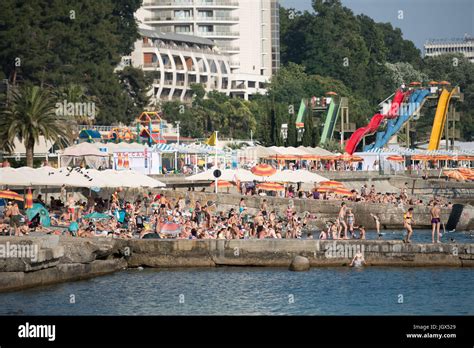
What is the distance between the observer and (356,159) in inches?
3383

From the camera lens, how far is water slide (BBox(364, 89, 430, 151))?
101006 millimetres

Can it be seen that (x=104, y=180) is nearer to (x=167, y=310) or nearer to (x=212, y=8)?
(x=167, y=310)

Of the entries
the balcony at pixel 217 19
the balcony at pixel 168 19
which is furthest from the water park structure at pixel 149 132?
the balcony at pixel 217 19

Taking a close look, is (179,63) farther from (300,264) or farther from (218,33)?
(300,264)

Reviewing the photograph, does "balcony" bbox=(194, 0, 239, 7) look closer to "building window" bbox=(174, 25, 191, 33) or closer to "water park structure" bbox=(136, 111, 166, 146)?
"building window" bbox=(174, 25, 191, 33)

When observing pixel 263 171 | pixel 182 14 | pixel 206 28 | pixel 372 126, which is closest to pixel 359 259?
pixel 263 171

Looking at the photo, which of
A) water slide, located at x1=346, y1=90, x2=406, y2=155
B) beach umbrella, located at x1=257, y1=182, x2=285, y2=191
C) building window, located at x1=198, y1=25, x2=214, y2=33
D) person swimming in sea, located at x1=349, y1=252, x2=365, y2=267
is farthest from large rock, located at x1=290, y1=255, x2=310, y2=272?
building window, located at x1=198, y1=25, x2=214, y2=33

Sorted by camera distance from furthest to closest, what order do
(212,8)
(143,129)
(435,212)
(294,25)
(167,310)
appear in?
1. (294,25)
2. (212,8)
3. (143,129)
4. (435,212)
5. (167,310)

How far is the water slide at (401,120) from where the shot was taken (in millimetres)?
101006

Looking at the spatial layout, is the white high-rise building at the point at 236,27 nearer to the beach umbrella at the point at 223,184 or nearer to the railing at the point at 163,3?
the railing at the point at 163,3

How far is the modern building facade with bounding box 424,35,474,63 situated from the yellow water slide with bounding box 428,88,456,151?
232 feet

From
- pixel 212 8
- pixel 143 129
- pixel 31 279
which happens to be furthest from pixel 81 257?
pixel 212 8

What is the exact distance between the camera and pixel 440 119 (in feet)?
340
